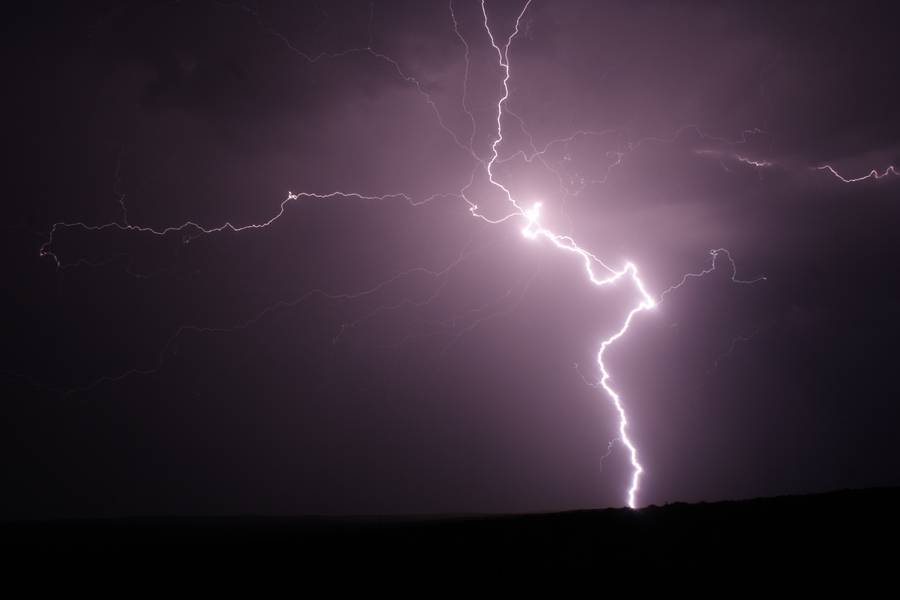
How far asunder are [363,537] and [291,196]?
9152 mm

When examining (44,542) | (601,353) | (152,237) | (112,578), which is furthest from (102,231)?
(601,353)

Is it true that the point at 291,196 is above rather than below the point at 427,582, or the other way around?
above

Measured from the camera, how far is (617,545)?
183 inches

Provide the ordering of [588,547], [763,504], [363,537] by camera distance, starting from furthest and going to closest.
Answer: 1. [363,537]
2. [763,504]
3. [588,547]

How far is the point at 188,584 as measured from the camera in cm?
481

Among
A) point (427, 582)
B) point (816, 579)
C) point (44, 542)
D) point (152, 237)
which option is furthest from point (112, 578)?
point (152, 237)

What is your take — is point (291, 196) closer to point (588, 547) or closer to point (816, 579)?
point (588, 547)

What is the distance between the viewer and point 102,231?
1214 centimetres

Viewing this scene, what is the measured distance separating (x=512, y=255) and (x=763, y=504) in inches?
401

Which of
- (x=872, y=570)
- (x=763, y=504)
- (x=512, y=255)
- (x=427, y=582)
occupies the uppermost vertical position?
(x=512, y=255)

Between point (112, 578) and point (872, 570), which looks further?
point (112, 578)

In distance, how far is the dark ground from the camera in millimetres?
4031

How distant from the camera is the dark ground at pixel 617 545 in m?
4.03

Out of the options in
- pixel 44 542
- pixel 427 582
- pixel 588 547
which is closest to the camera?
pixel 427 582
